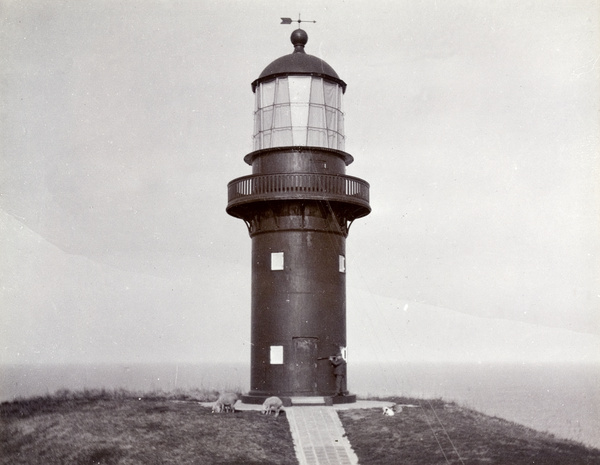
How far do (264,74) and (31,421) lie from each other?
1099cm

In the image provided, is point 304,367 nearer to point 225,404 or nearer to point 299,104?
point 225,404

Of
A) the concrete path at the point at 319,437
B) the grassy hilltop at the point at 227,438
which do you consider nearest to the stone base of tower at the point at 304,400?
the concrete path at the point at 319,437

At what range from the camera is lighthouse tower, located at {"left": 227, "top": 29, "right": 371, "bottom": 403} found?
21.8 m

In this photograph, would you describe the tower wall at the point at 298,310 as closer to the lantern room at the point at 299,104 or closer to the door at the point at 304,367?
the door at the point at 304,367

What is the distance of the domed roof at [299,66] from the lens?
2258cm

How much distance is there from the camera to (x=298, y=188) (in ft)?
71.2

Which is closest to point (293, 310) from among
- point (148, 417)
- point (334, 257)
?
point (334, 257)

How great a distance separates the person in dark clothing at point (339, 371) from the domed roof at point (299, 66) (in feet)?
25.1

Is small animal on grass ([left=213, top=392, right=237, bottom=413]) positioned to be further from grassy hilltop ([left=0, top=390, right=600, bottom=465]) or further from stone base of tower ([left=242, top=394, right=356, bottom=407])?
stone base of tower ([left=242, top=394, right=356, bottom=407])

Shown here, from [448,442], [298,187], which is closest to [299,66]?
[298,187]

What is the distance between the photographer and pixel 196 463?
15.6m

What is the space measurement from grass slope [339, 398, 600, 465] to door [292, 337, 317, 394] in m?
1.97

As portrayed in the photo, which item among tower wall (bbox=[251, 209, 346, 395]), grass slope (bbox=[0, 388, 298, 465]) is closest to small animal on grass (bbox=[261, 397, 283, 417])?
grass slope (bbox=[0, 388, 298, 465])

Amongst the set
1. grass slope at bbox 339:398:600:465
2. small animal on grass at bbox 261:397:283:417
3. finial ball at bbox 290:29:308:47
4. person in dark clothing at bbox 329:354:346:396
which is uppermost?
finial ball at bbox 290:29:308:47
